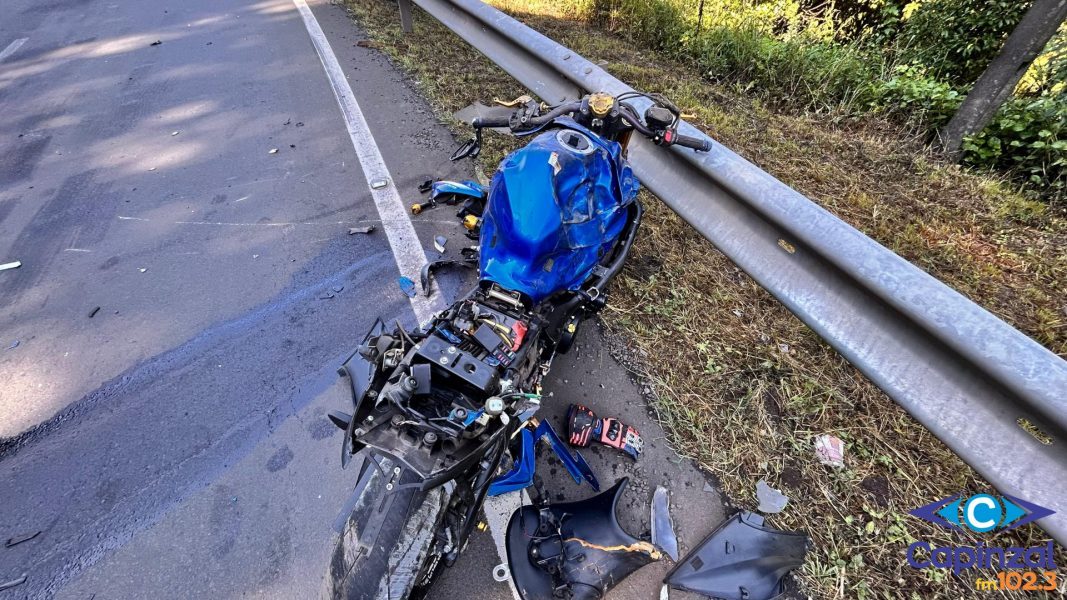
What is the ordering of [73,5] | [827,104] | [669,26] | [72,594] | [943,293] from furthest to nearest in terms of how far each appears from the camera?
[73,5] → [669,26] → [827,104] → [72,594] → [943,293]

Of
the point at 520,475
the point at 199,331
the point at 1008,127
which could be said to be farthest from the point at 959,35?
the point at 199,331

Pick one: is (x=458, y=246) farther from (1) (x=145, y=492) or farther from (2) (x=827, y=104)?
(2) (x=827, y=104)

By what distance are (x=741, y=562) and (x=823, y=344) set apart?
1.43 metres

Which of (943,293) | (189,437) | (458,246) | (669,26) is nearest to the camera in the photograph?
(943,293)

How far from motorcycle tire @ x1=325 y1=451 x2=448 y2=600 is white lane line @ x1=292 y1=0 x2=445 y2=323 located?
4.83 ft

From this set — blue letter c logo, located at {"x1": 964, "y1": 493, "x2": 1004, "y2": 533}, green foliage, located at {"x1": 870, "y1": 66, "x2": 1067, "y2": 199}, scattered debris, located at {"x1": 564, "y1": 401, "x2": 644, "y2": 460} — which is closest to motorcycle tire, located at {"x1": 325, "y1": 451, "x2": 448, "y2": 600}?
scattered debris, located at {"x1": 564, "y1": 401, "x2": 644, "y2": 460}

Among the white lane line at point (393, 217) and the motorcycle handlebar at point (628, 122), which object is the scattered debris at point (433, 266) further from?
the motorcycle handlebar at point (628, 122)

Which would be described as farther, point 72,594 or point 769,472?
point 769,472

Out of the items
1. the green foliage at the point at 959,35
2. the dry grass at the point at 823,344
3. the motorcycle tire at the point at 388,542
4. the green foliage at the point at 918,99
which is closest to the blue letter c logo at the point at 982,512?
the dry grass at the point at 823,344

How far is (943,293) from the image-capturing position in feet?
5.26

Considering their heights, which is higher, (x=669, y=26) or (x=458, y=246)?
(x=669, y=26)

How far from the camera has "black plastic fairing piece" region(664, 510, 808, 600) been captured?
200cm

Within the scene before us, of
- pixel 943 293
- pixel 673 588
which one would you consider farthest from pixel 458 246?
pixel 943 293

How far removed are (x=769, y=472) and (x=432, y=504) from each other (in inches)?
65.7
